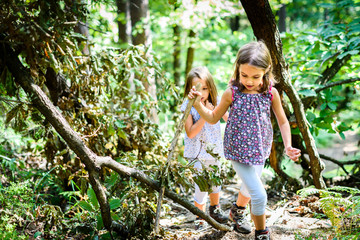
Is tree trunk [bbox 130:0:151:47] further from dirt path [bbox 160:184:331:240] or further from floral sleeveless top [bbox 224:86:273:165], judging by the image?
floral sleeveless top [bbox 224:86:273:165]

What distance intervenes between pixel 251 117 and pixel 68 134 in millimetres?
1488

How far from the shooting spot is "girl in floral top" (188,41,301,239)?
2488mm

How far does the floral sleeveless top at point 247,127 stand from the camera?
2.54 m

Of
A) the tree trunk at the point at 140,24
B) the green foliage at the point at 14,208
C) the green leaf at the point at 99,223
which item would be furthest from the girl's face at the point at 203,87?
the tree trunk at the point at 140,24

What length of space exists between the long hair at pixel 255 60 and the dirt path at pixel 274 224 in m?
1.28

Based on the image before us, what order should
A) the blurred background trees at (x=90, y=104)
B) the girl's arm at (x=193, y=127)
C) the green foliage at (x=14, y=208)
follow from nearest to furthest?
the blurred background trees at (x=90, y=104), the green foliage at (x=14, y=208), the girl's arm at (x=193, y=127)

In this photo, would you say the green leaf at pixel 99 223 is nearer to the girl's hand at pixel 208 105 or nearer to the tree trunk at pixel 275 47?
the girl's hand at pixel 208 105

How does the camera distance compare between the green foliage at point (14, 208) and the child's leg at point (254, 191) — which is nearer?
the child's leg at point (254, 191)

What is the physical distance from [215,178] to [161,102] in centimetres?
155

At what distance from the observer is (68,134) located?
229 cm

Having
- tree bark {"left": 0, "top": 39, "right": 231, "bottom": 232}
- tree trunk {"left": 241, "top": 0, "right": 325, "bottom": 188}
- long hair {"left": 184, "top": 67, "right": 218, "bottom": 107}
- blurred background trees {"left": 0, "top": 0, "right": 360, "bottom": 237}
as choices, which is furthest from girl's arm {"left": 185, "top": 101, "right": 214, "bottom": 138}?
tree trunk {"left": 241, "top": 0, "right": 325, "bottom": 188}

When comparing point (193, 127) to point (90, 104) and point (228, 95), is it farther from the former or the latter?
point (90, 104)

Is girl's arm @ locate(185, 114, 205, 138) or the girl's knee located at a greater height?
girl's arm @ locate(185, 114, 205, 138)

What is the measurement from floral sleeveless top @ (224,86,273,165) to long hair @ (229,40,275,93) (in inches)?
2.8
